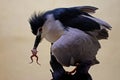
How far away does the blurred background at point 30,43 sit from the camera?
1.34 m

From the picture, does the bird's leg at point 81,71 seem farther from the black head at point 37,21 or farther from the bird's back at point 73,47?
the black head at point 37,21

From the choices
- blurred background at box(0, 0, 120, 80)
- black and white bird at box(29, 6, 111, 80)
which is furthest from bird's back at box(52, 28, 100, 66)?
blurred background at box(0, 0, 120, 80)

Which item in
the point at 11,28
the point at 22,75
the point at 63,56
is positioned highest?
the point at 63,56

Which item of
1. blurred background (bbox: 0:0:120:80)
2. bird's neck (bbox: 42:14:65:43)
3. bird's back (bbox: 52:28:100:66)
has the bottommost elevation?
blurred background (bbox: 0:0:120:80)

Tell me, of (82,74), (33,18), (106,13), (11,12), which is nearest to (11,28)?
(11,12)

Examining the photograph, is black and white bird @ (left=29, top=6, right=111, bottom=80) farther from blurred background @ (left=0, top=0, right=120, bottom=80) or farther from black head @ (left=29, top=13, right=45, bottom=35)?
blurred background @ (left=0, top=0, right=120, bottom=80)

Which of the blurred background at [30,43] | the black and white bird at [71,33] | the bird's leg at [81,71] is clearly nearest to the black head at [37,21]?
the black and white bird at [71,33]

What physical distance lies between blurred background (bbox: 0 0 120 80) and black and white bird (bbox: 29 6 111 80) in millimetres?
636

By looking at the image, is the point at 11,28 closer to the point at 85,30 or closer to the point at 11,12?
the point at 11,12

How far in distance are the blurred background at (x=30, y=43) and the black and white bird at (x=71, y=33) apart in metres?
0.64

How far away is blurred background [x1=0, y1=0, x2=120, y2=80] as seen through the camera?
1.34 meters

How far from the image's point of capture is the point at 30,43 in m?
1.39

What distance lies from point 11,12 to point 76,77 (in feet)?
2.81

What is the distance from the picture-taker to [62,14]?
694mm
